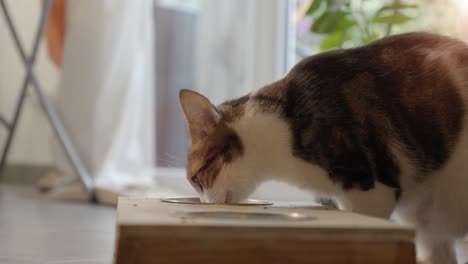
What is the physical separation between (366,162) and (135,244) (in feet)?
1.76

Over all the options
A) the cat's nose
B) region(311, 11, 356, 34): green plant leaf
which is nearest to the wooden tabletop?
the cat's nose

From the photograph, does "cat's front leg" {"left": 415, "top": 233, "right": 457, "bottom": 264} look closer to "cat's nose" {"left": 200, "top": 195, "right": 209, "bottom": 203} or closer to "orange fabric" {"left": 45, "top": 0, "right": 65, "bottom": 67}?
"cat's nose" {"left": 200, "top": 195, "right": 209, "bottom": 203}

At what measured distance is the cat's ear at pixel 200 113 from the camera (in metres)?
1.33

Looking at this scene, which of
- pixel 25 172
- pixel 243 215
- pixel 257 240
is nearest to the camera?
pixel 257 240

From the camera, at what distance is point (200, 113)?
134 cm

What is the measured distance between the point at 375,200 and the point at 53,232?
3.25 ft

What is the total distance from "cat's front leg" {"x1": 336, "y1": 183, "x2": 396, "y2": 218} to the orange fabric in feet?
6.86

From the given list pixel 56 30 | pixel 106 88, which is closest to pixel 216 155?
pixel 106 88

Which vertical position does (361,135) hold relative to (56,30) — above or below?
above

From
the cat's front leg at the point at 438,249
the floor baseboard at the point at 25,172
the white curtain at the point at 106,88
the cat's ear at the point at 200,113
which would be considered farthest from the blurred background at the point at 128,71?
the cat's ear at the point at 200,113

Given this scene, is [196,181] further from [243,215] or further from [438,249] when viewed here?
[438,249]

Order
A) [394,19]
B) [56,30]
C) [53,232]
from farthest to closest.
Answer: [56,30] < [394,19] < [53,232]

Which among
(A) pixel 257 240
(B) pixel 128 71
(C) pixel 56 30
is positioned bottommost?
(B) pixel 128 71

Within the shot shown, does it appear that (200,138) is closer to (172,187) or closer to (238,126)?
(238,126)
